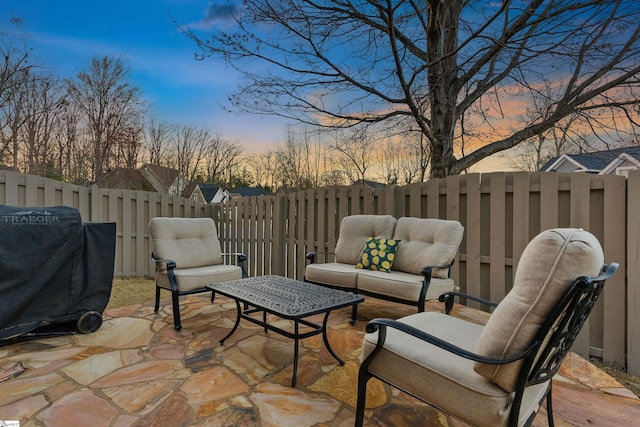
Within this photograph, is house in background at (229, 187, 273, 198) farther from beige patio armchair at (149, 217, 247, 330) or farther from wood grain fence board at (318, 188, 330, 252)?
beige patio armchair at (149, 217, 247, 330)

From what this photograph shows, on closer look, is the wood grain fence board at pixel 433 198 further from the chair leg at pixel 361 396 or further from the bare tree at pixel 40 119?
the bare tree at pixel 40 119

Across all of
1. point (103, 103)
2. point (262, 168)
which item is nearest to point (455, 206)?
point (103, 103)

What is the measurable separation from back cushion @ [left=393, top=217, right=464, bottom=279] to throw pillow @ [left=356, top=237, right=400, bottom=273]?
12 cm

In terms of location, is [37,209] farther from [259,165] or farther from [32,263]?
[259,165]

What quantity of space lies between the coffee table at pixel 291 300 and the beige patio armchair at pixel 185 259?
1.89 feet

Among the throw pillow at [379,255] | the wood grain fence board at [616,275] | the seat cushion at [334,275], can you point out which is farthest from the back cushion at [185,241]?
the wood grain fence board at [616,275]

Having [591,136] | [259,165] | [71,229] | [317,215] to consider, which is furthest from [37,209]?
[259,165]

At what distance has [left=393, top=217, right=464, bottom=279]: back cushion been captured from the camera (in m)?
3.30

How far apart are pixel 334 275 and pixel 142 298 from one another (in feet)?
9.09

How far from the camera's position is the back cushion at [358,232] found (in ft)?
13.0

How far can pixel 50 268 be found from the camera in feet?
9.36

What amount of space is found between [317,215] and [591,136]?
4862 millimetres

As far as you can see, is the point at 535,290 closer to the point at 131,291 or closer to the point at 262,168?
the point at 131,291

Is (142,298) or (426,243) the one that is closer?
(426,243)
